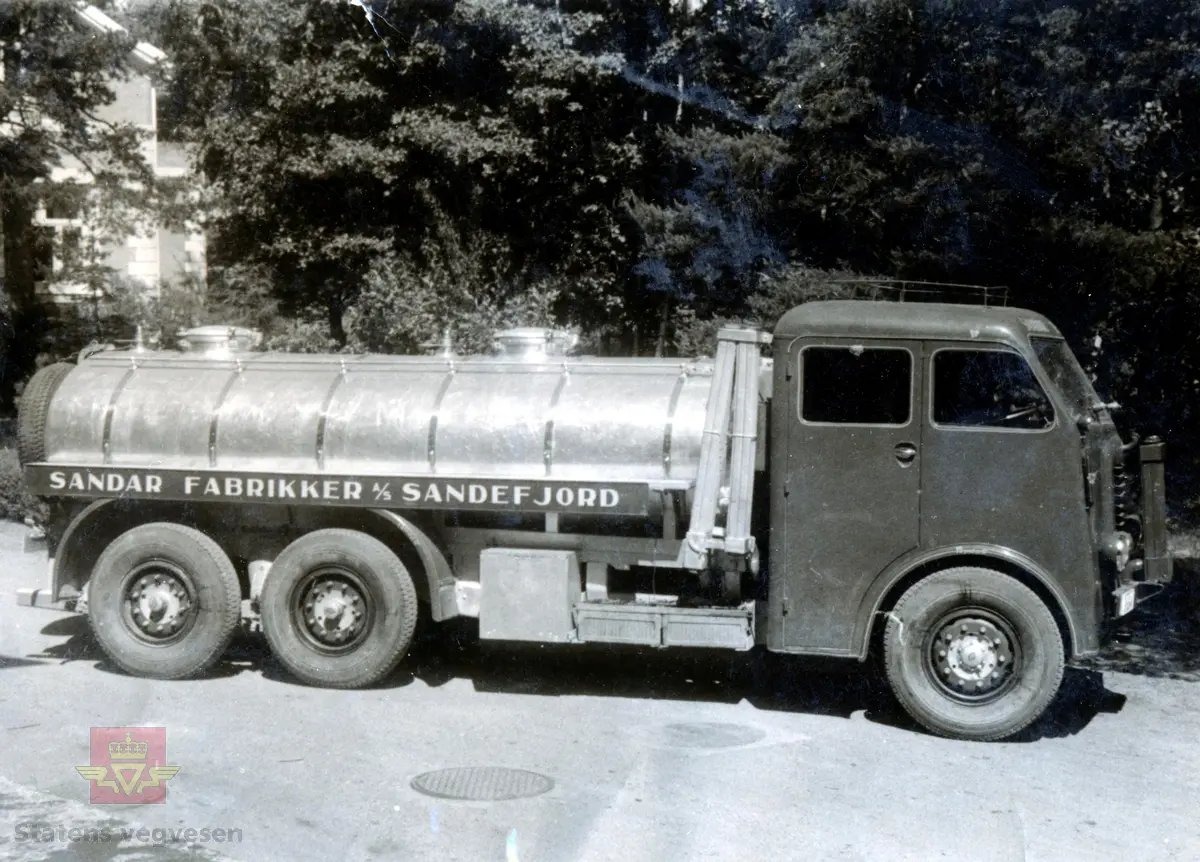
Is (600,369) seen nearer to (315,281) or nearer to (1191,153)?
(1191,153)

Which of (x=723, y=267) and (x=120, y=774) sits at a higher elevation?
(x=723, y=267)

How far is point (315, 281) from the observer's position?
26.6m

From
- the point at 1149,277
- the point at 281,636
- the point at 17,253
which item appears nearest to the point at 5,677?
the point at 281,636

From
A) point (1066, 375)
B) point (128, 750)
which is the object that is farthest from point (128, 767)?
point (1066, 375)

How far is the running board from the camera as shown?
28.0 feet

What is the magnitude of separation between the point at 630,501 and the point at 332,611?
7.40ft

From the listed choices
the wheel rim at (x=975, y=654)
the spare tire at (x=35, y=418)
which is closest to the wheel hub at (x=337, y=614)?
the spare tire at (x=35, y=418)

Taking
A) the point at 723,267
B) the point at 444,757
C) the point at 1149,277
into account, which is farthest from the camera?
the point at 723,267

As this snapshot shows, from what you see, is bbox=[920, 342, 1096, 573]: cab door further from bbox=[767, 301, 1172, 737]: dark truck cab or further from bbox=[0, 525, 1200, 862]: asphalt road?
bbox=[0, 525, 1200, 862]: asphalt road

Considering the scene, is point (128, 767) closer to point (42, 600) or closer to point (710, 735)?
point (42, 600)

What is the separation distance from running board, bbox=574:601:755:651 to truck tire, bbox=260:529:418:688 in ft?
4.13

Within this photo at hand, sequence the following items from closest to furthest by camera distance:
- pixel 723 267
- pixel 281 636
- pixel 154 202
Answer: pixel 281 636
pixel 723 267
pixel 154 202

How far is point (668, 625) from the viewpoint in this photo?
8.63 metres

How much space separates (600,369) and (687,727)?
2532mm
